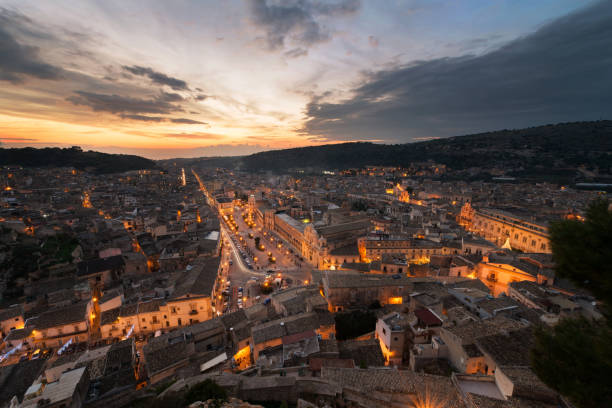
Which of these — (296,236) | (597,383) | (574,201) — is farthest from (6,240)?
(574,201)

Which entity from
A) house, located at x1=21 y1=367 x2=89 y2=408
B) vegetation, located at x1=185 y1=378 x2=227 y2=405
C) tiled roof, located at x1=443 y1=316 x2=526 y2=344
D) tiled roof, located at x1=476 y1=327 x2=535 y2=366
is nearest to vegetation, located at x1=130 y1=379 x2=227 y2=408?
vegetation, located at x1=185 y1=378 x2=227 y2=405

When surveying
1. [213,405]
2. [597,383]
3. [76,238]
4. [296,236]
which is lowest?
[296,236]

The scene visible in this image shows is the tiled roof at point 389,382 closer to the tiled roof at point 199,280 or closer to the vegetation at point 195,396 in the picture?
the vegetation at point 195,396

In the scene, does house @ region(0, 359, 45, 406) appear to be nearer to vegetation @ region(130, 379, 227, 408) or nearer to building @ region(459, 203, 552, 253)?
vegetation @ region(130, 379, 227, 408)

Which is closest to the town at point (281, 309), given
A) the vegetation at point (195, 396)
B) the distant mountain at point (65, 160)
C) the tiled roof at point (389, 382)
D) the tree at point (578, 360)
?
the tiled roof at point (389, 382)

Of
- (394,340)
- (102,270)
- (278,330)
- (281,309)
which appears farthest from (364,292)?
(102,270)

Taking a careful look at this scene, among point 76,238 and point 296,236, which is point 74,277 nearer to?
point 76,238
